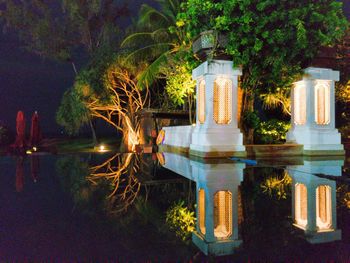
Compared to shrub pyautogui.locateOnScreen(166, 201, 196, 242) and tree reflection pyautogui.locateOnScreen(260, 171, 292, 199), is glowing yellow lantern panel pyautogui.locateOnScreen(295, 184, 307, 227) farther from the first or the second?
shrub pyautogui.locateOnScreen(166, 201, 196, 242)

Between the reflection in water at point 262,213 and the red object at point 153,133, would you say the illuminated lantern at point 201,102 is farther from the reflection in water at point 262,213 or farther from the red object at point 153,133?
the red object at point 153,133

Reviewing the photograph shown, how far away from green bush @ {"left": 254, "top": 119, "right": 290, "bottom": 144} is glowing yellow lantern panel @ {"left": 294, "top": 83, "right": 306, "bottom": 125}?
925mm

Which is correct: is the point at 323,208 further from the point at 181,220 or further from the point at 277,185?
the point at 181,220

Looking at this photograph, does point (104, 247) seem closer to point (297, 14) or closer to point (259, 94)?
point (297, 14)

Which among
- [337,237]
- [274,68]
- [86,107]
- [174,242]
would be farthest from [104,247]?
[86,107]

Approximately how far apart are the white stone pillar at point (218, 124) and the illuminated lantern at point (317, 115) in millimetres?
2939

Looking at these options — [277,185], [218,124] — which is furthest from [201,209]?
[218,124]

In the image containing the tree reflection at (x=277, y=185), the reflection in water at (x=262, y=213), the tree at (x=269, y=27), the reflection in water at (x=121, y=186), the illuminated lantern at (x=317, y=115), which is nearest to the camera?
the reflection in water at (x=262, y=213)

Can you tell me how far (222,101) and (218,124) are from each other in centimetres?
86

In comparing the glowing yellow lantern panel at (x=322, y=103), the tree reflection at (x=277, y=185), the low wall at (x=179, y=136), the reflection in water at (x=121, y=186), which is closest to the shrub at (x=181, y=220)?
the reflection in water at (x=121, y=186)

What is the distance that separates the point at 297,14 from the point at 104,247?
10.1 meters

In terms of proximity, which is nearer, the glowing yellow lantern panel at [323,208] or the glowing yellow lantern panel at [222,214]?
the glowing yellow lantern panel at [222,214]

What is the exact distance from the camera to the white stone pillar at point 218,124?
1148cm

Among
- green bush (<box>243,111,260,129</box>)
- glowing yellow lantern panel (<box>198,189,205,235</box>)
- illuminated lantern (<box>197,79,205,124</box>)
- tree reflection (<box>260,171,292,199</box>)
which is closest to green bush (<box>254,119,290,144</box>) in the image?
green bush (<box>243,111,260,129</box>)
